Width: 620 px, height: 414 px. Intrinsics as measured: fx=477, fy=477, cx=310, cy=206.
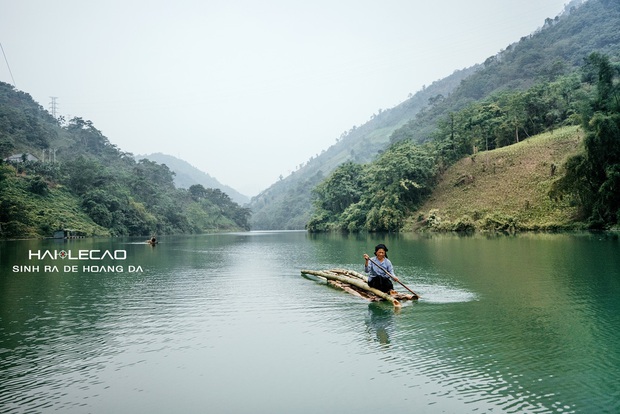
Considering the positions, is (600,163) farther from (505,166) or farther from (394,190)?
(394,190)

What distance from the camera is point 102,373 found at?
28.6 ft

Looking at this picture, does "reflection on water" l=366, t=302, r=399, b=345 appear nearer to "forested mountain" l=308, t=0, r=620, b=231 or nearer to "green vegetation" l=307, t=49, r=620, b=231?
"forested mountain" l=308, t=0, r=620, b=231

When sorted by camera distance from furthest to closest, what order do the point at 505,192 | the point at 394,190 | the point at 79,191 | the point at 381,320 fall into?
the point at 79,191 → the point at 394,190 → the point at 505,192 → the point at 381,320

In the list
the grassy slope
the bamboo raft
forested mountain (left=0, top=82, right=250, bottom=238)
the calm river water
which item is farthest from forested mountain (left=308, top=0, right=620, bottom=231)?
forested mountain (left=0, top=82, right=250, bottom=238)

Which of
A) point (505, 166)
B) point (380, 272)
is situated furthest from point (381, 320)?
point (505, 166)

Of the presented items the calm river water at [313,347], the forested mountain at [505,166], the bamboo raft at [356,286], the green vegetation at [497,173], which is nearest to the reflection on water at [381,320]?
the calm river water at [313,347]

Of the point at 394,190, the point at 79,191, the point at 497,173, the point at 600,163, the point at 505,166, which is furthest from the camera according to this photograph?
the point at 79,191

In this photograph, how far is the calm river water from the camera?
7297mm

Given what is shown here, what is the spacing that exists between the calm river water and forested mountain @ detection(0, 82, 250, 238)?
56038 millimetres

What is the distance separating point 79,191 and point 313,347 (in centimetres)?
9015

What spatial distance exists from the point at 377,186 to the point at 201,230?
68686 mm

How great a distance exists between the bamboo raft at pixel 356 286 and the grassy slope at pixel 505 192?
39.0 m

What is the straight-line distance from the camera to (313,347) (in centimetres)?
1028

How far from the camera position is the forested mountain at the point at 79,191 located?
69.4 meters
